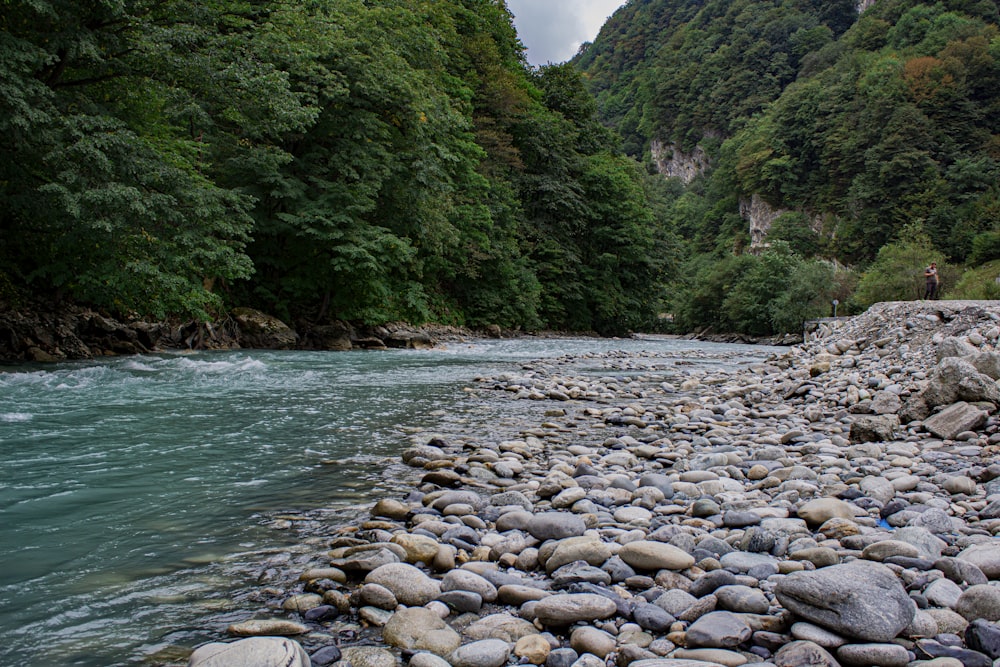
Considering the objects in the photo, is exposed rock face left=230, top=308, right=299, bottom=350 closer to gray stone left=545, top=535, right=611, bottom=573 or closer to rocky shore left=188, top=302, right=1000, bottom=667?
rocky shore left=188, top=302, right=1000, bottom=667

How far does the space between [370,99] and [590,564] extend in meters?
17.3

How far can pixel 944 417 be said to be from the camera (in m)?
5.27

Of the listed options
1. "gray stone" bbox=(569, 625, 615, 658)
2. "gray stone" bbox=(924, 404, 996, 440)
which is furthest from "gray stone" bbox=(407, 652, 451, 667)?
"gray stone" bbox=(924, 404, 996, 440)

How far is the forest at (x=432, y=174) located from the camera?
1016cm

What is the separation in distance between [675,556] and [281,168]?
17.9m

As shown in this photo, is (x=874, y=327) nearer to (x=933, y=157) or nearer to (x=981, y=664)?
(x=981, y=664)

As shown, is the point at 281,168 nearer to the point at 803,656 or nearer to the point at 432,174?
the point at 432,174

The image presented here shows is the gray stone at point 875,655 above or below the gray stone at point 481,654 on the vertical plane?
above

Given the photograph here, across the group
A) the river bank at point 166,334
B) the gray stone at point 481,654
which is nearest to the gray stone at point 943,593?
the gray stone at point 481,654

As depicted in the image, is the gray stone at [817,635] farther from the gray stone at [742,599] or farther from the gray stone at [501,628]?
the gray stone at [501,628]

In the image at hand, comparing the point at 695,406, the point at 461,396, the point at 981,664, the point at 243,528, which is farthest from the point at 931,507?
Result: the point at 461,396

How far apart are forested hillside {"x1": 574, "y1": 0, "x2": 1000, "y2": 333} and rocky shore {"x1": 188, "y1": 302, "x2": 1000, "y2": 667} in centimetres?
2509

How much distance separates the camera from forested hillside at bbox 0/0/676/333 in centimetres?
958

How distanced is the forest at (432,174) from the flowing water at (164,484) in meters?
3.47
